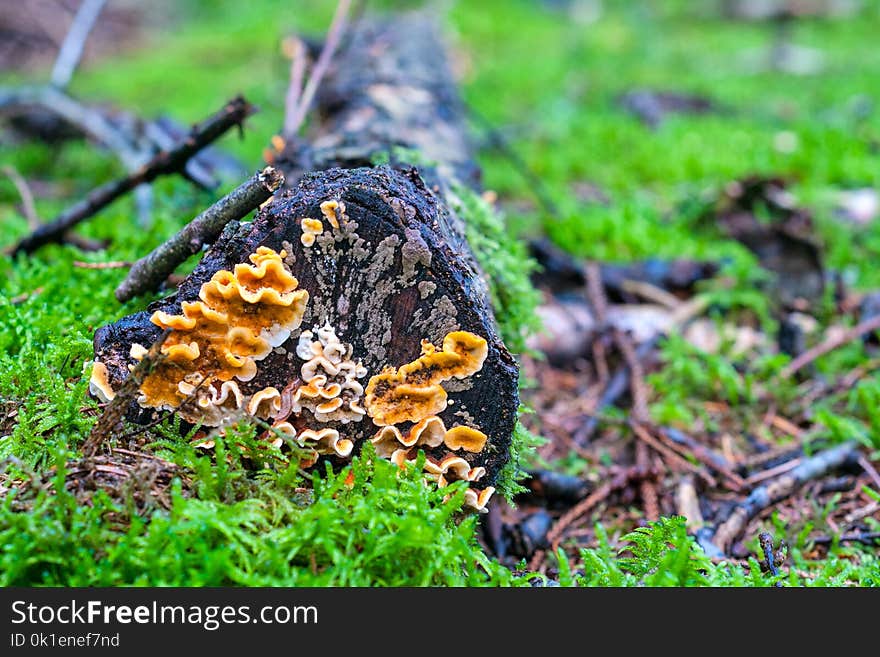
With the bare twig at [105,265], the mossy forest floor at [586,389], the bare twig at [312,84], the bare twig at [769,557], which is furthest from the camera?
the bare twig at [312,84]

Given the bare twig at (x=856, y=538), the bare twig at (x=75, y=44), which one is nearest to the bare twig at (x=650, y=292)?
the bare twig at (x=856, y=538)

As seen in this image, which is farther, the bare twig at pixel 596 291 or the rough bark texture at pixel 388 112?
the bare twig at pixel 596 291

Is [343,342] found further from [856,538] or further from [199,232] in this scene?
[856,538]

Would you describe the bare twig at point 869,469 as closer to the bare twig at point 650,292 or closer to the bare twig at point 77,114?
the bare twig at point 650,292

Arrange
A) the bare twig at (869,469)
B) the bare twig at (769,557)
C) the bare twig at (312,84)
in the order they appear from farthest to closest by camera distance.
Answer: the bare twig at (312,84) < the bare twig at (869,469) < the bare twig at (769,557)

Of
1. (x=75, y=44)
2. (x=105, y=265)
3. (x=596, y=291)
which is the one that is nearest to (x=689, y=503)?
(x=596, y=291)
